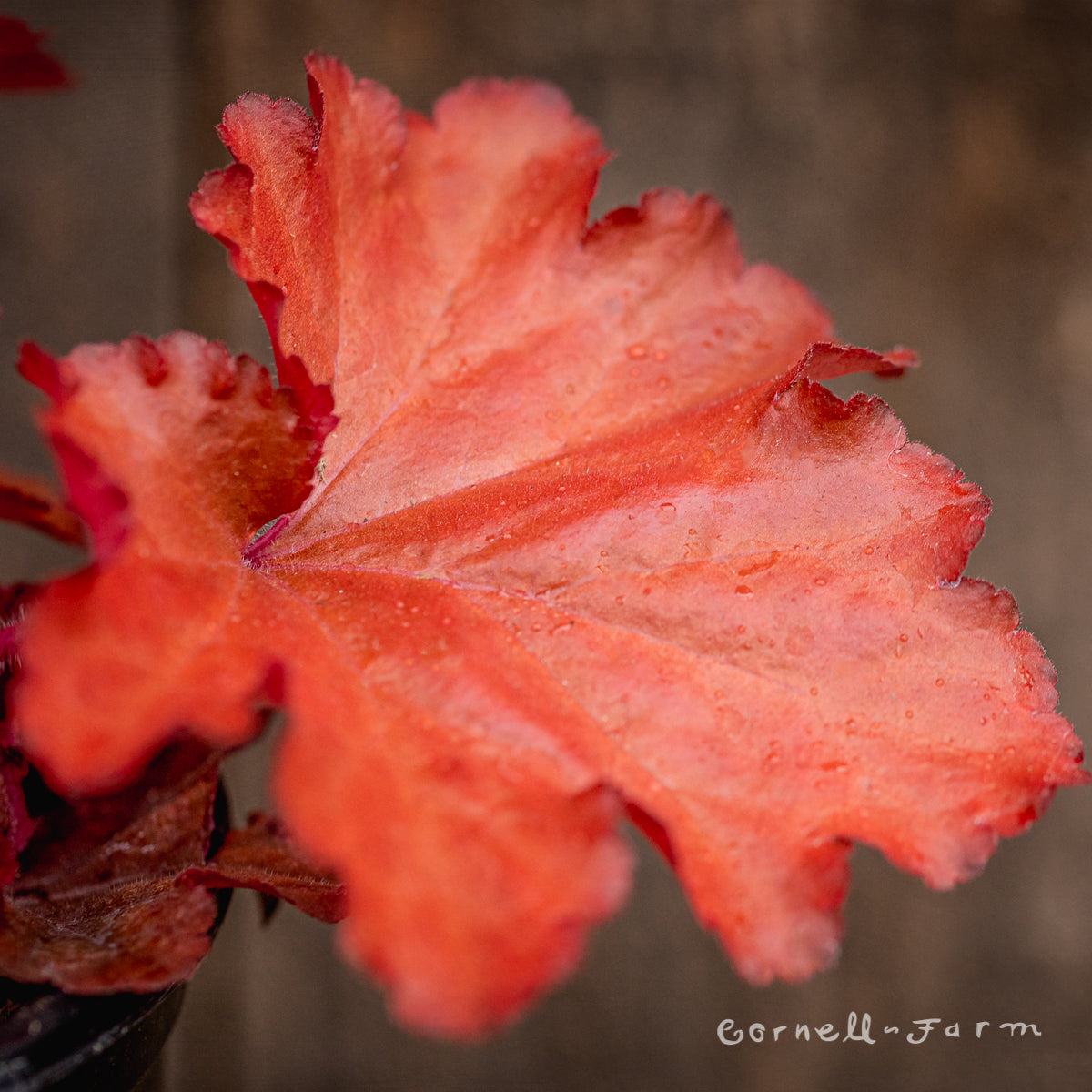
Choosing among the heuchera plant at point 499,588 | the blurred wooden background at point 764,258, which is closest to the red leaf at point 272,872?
the heuchera plant at point 499,588

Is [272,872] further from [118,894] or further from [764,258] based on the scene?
[764,258]

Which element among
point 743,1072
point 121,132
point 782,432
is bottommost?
point 743,1072

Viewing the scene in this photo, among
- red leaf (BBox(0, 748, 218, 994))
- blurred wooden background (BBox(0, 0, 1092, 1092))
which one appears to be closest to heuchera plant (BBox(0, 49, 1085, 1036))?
red leaf (BBox(0, 748, 218, 994))

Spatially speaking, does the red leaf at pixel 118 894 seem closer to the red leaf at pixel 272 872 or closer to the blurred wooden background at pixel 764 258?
the red leaf at pixel 272 872

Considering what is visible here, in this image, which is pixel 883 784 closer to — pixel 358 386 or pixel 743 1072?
pixel 358 386

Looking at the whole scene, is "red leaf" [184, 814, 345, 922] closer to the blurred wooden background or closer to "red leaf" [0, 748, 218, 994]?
"red leaf" [0, 748, 218, 994]

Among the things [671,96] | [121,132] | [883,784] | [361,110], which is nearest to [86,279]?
[121,132]
